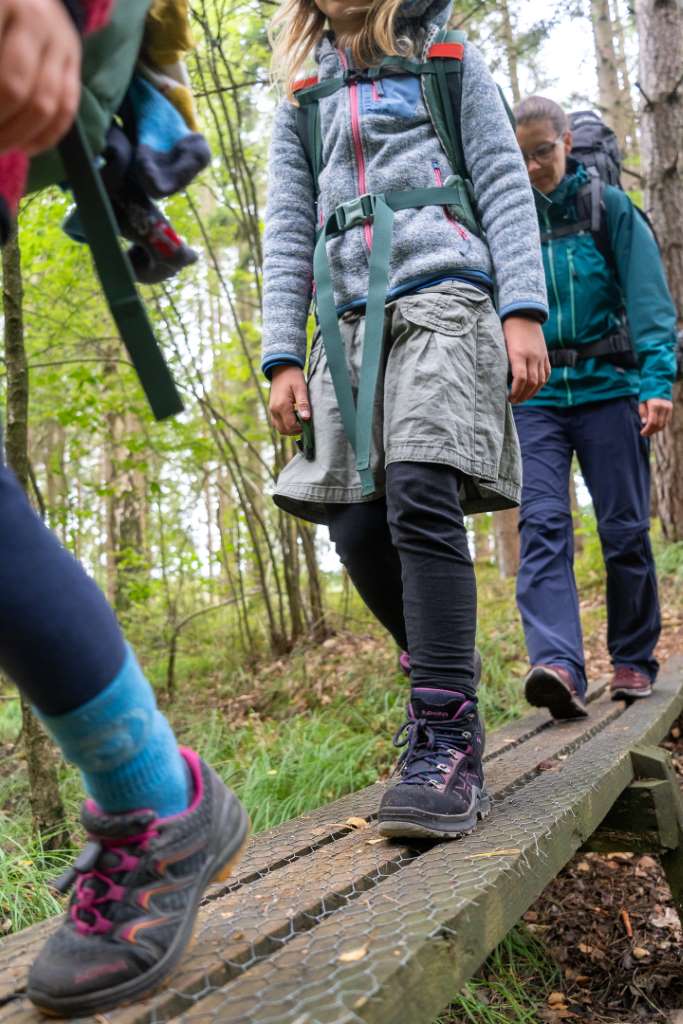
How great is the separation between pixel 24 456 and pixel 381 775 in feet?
6.38

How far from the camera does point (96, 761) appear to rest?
107 cm

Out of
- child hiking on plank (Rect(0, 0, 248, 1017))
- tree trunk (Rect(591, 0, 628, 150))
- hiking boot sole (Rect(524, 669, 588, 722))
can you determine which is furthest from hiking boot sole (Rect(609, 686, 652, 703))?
tree trunk (Rect(591, 0, 628, 150))

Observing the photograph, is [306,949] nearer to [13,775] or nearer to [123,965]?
[123,965]

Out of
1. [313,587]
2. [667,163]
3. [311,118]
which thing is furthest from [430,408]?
[667,163]

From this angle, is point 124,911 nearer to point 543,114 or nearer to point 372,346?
point 372,346

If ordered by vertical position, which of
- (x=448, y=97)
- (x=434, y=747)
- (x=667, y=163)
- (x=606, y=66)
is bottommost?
(x=434, y=747)

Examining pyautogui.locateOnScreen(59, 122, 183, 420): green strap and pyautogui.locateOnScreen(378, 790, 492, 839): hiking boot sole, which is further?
pyautogui.locateOnScreen(378, 790, 492, 839): hiking boot sole

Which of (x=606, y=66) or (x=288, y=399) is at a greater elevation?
(x=606, y=66)

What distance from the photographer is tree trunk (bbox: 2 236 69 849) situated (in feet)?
9.53

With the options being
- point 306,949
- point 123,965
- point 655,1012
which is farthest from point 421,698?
point 655,1012

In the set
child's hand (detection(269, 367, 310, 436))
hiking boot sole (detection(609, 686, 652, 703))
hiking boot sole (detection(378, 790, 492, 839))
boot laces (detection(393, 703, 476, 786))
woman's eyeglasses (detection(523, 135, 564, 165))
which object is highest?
woman's eyeglasses (detection(523, 135, 564, 165))

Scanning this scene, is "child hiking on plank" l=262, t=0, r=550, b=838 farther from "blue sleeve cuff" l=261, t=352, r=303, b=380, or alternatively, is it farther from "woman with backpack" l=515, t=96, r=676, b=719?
"woman with backpack" l=515, t=96, r=676, b=719

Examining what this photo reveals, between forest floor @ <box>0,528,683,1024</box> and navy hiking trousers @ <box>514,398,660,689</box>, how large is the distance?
0.74 meters

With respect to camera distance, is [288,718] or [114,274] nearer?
[114,274]
